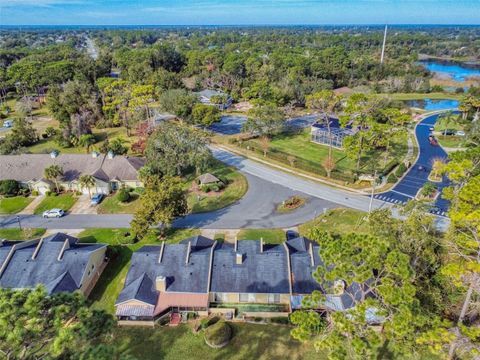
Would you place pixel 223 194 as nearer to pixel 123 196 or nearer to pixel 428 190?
pixel 123 196

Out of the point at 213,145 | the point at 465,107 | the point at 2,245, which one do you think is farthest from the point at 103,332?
the point at 465,107

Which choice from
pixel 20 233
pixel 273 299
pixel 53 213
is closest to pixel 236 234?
pixel 273 299

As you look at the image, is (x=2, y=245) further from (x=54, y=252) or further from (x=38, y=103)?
(x=38, y=103)

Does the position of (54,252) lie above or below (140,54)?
below

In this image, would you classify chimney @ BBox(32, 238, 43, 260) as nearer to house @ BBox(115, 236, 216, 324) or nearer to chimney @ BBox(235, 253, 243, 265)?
house @ BBox(115, 236, 216, 324)

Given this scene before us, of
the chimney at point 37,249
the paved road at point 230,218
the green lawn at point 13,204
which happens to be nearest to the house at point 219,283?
the chimney at point 37,249

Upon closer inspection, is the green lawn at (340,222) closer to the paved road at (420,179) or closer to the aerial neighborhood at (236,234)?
the aerial neighborhood at (236,234)
